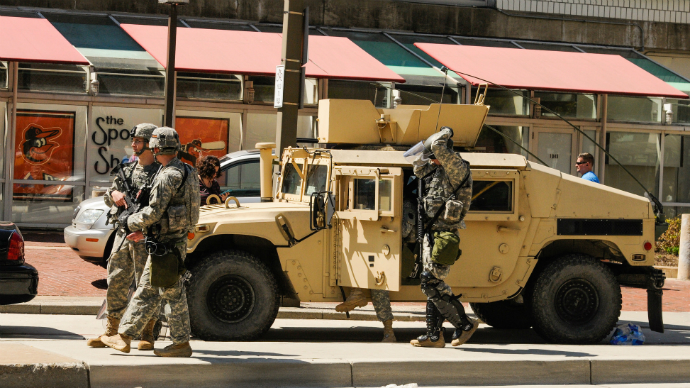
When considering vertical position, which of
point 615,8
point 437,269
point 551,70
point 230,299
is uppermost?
point 615,8

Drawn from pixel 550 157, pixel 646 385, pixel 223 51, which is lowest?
pixel 646 385

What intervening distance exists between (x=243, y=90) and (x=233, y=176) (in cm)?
581

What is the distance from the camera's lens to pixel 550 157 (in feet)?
67.7

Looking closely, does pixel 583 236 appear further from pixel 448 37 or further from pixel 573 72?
pixel 448 37

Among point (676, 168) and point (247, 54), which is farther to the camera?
point (676, 168)

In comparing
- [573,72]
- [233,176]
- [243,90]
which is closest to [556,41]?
[573,72]

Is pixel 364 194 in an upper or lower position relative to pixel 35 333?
upper

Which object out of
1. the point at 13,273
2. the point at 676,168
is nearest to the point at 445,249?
the point at 13,273

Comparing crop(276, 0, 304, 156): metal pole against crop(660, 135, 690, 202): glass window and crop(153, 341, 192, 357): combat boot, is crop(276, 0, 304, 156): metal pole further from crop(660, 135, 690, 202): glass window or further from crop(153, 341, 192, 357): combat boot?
crop(660, 135, 690, 202): glass window

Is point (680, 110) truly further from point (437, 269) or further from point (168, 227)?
point (168, 227)

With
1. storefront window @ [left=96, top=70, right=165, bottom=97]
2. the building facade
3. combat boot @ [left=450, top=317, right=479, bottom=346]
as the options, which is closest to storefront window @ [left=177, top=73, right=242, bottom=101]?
the building facade

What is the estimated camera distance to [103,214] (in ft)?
38.9

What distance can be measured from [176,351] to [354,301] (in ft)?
6.92

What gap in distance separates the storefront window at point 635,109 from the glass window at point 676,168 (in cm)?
68
